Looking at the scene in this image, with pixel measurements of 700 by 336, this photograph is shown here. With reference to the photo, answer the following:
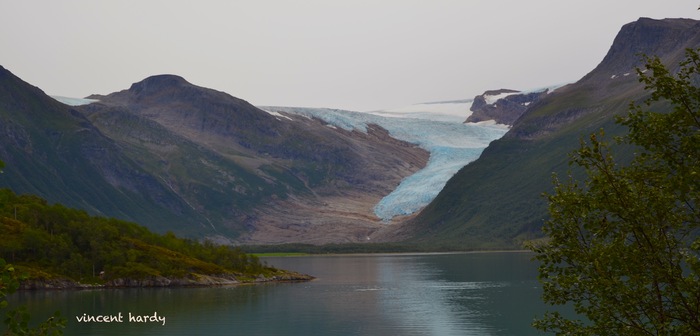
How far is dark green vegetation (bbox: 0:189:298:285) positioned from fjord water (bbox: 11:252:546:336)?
26.1ft

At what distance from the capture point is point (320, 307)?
103688 millimetres

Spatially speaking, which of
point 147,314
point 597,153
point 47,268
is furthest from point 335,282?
point 597,153

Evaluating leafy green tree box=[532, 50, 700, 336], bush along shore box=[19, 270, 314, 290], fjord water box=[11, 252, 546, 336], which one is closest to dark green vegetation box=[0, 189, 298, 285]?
bush along shore box=[19, 270, 314, 290]

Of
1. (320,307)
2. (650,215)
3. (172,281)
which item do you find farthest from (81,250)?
(650,215)

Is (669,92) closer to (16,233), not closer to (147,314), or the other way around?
(147,314)

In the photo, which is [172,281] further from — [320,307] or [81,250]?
[320,307]

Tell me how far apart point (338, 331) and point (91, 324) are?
2310 cm

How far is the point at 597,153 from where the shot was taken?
938 inches

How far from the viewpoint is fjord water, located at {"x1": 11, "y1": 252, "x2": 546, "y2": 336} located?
82938mm

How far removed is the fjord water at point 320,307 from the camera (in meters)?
82.9

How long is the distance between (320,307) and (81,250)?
1831 inches

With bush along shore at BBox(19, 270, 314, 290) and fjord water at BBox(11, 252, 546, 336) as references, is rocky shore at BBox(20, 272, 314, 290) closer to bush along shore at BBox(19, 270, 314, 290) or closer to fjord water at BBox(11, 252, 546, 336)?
bush along shore at BBox(19, 270, 314, 290)

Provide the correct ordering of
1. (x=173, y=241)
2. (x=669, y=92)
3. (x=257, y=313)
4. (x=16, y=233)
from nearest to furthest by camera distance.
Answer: (x=669, y=92) < (x=257, y=313) < (x=16, y=233) < (x=173, y=241)

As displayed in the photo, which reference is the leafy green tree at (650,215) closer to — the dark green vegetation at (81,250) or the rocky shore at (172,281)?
the dark green vegetation at (81,250)
